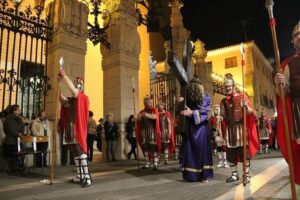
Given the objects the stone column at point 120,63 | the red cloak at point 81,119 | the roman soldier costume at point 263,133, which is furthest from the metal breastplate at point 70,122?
the roman soldier costume at point 263,133

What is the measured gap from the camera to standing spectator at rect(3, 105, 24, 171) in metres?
8.33

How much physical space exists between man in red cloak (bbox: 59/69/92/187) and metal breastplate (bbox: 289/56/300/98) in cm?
394

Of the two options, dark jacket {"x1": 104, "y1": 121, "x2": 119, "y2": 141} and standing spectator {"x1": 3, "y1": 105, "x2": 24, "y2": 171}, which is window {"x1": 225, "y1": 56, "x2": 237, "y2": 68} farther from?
standing spectator {"x1": 3, "y1": 105, "x2": 24, "y2": 171}

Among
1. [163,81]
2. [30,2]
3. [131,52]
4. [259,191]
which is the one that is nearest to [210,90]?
[163,81]

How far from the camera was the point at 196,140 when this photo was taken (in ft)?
21.4

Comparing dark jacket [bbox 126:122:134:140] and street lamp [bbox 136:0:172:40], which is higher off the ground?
street lamp [bbox 136:0:172:40]

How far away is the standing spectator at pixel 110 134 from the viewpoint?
1157cm

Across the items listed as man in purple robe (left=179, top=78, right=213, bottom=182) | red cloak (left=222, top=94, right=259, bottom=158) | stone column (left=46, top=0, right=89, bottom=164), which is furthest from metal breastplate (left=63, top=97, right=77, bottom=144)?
stone column (left=46, top=0, right=89, bottom=164)

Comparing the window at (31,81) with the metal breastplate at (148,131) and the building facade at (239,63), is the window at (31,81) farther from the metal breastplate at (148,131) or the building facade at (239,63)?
the building facade at (239,63)

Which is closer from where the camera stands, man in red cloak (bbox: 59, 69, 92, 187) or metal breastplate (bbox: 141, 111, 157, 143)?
man in red cloak (bbox: 59, 69, 92, 187)

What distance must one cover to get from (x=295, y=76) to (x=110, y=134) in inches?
334

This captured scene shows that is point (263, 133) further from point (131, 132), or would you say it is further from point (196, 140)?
point (196, 140)

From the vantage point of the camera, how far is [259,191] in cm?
528

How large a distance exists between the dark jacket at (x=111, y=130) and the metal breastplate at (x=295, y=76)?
8.24 m
